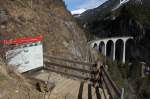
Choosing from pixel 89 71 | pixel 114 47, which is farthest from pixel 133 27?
Answer: pixel 89 71

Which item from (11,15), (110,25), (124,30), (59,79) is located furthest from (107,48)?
(59,79)

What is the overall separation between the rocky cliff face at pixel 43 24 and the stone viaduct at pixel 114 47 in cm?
4517

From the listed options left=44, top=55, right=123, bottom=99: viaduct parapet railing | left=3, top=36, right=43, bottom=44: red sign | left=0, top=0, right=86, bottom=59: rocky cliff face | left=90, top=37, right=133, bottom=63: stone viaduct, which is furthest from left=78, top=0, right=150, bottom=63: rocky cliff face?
left=3, top=36, right=43, bottom=44: red sign

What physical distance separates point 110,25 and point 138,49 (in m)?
22.4

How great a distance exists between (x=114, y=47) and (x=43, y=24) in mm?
54611

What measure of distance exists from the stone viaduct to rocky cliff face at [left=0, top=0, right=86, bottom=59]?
4517cm

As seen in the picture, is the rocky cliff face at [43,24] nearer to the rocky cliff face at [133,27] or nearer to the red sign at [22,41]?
the red sign at [22,41]

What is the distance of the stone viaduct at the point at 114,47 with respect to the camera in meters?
66.2

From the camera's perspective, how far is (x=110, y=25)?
99000 mm

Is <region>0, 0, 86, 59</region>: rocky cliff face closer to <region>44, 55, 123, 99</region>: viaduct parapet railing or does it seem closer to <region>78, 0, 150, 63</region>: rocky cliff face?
<region>44, 55, 123, 99</region>: viaduct parapet railing

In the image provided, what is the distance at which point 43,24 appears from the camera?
1452 cm

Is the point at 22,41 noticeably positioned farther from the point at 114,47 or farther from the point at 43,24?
the point at 114,47

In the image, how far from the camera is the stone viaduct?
2606 inches

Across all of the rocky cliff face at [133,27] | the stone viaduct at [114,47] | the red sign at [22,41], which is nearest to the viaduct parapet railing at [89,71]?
the red sign at [22,41]
